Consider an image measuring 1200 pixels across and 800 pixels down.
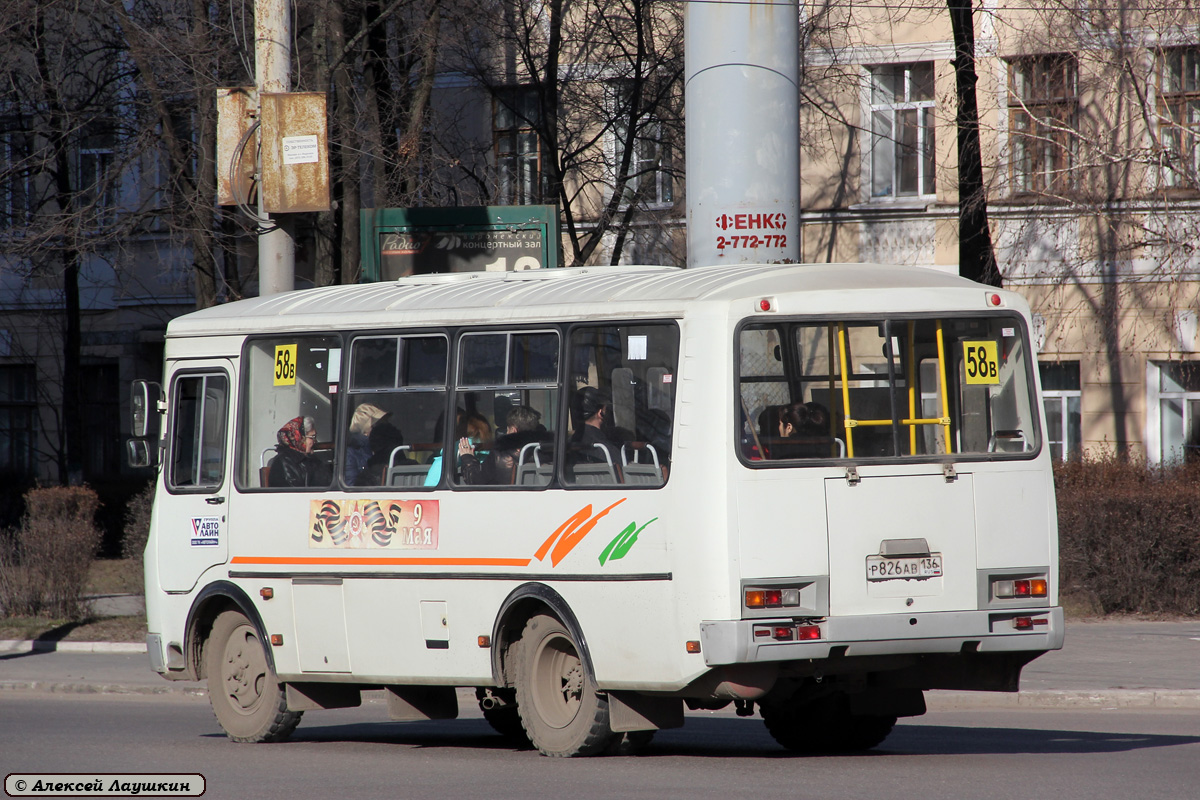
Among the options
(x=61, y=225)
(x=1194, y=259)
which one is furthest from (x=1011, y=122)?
(x=61, y=225)

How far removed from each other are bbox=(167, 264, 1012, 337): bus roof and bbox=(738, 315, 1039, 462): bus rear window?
0.76ft

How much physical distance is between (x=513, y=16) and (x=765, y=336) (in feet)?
49.6

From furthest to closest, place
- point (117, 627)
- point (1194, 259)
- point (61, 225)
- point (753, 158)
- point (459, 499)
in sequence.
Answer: point (1194, 259)
point (61, 225)
point (117, 627)
point (753, 158)
point (459, 499)

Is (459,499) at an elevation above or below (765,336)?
below

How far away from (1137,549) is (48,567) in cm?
1154

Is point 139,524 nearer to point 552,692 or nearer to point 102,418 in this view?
point 102,418

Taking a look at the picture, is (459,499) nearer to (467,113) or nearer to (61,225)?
(61,225)

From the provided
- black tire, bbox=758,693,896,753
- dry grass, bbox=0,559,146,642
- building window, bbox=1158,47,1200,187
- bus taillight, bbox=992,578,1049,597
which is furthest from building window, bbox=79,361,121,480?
bus taillight, bbox=992,578,1049,597

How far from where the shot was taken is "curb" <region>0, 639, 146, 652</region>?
16.8m

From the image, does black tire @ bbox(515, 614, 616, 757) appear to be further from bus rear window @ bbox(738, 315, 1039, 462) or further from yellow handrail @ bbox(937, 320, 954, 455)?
yellow handrail @ bbox(937, 320, 954, 455)

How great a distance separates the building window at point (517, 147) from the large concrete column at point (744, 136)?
9.53 meters

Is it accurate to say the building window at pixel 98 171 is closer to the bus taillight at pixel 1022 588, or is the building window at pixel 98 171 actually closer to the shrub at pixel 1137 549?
the shrub at pixel 1137 549

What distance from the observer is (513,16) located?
906 inches

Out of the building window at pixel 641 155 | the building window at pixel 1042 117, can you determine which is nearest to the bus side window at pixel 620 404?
the building window at pixel 641 155
